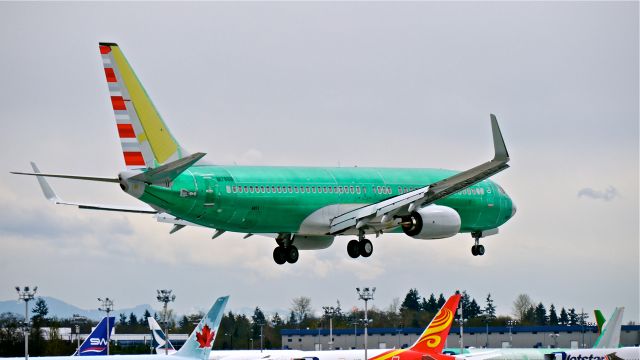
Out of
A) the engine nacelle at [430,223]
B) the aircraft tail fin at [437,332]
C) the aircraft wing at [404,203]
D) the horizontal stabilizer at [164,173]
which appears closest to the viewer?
the horizontal stabilizer at [164,173]

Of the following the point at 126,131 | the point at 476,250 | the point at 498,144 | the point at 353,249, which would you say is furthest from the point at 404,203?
the point at 126,131

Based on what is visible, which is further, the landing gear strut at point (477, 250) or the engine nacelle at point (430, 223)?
the landing gear strut at point (477, 250)

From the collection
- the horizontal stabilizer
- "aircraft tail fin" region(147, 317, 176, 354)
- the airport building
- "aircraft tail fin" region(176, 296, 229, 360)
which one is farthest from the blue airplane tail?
the airport building

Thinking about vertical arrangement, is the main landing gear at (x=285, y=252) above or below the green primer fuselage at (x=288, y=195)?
below

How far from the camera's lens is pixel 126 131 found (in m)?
63.6

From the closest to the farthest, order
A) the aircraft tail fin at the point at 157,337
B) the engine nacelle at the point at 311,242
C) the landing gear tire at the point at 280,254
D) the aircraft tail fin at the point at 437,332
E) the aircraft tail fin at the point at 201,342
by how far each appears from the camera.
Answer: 1. the landing gear tire at the point at 280,254
2. the engine nacelle at the point at 311,242
3. the aircraft tail fin at the point at 201,342
4. the aircraft tail fin at the point at 437,332
5. the aircraft tail fin at the point at 157,337

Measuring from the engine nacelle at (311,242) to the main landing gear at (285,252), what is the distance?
2.10 ft

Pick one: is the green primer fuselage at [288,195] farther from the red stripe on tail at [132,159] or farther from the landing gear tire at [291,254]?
the landing gear tire at [291,254]

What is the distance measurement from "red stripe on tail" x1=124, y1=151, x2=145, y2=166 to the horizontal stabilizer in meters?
1.66

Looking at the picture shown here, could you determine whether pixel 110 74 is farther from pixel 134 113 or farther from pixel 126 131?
pixel 126 131

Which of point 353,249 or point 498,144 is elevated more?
point 498,144

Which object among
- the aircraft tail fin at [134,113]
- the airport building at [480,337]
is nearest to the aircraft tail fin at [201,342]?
the aircraft tail fin at [134,113]

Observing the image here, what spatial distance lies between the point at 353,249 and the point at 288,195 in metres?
5.90

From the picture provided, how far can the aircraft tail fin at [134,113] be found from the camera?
63.5 metres
